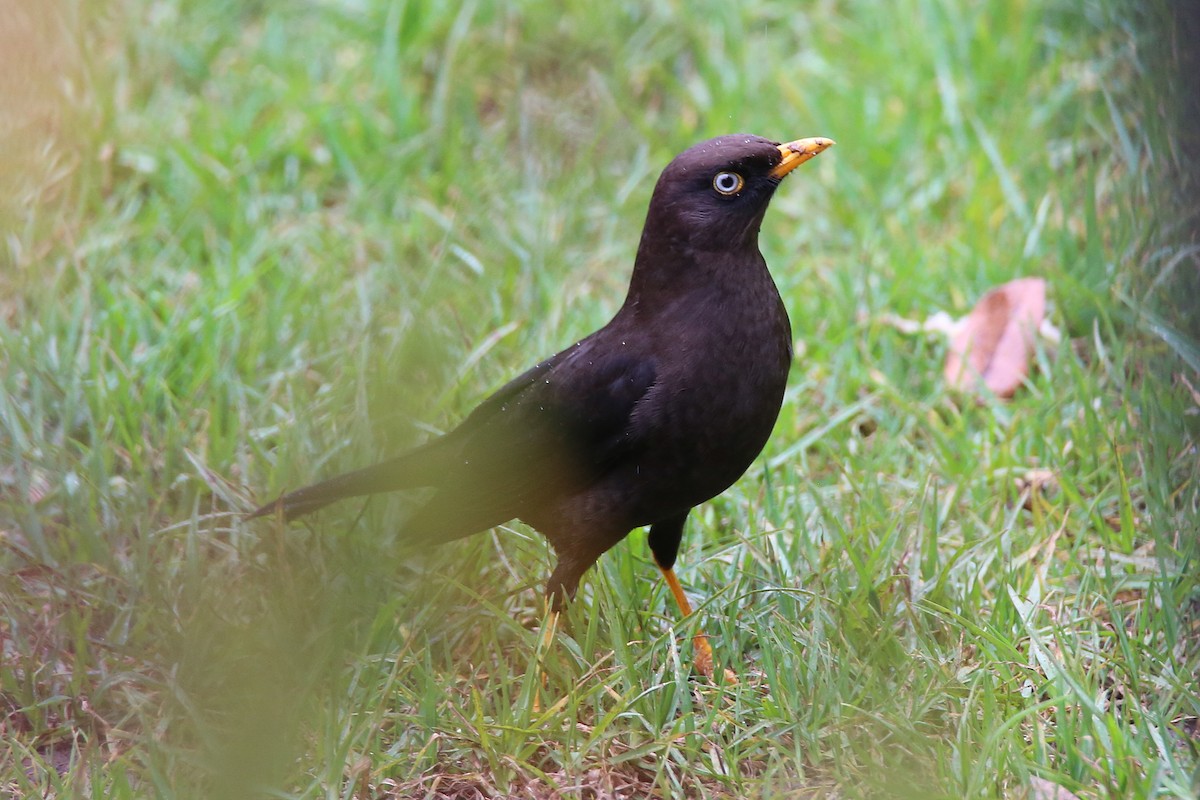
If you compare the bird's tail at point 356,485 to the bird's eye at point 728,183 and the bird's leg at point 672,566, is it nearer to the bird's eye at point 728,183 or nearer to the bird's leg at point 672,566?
Answer: the bird's leg at point 672,566

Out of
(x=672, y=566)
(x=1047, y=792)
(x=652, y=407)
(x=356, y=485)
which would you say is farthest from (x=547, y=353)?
(x=1047, y=792)

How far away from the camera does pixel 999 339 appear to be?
4621 millimetres

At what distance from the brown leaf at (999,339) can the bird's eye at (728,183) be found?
5.21 feet

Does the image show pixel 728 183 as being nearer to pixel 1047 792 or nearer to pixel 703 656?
pixel 703 656

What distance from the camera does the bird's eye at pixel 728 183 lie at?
10.6 ft

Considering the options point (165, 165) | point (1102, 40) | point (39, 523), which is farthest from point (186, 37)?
point (1102, 40)

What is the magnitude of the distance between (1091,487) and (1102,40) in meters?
2.50

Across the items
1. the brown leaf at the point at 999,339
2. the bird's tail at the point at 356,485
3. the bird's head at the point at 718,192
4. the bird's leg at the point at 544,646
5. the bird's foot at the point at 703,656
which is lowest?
the bird's foot at the point at 703,656

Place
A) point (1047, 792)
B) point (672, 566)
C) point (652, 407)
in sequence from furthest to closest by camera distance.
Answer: point (672, 566)
point (652, 407)
point (1047, 792)

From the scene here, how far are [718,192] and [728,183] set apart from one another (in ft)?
0.12

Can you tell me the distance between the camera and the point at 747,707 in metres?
3.19

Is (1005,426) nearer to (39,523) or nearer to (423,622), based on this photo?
(423,622)

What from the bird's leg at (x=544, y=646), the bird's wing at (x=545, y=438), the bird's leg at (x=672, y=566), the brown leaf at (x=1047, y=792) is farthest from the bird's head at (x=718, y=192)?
the brown leaf at (x=1047, y=792)

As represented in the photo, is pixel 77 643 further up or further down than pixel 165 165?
further down
